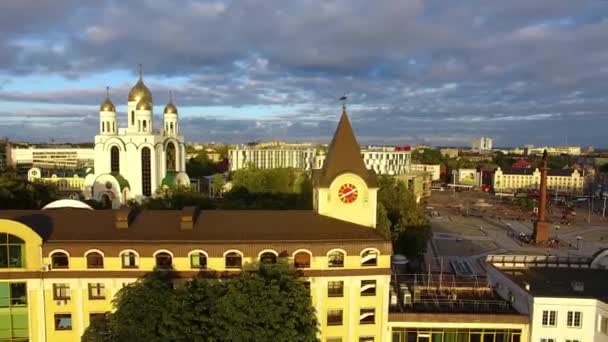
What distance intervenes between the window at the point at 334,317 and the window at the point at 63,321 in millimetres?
15843

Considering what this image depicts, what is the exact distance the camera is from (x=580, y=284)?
94.9ft

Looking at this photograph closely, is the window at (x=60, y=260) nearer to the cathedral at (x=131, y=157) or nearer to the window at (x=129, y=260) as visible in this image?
the window at (x=129, y=260)

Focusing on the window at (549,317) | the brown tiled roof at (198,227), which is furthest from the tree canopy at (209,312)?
the window at (549,317)

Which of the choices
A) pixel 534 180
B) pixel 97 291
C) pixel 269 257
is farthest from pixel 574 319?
pixel 534 180

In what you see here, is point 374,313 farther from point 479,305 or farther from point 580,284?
point 580,284

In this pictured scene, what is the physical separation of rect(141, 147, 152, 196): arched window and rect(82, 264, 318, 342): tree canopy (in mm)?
51591

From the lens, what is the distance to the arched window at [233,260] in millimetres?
27141

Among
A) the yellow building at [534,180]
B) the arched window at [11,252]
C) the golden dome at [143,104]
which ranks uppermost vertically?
the golden dome at [143,104]

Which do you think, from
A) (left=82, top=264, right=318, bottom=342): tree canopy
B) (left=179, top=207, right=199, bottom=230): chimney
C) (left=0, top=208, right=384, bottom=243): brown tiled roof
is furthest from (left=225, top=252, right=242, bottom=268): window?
(left=179, top=207, right=199, bottom=230): chimney

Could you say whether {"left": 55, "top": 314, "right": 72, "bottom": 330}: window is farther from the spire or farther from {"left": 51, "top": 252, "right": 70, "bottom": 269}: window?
the spire

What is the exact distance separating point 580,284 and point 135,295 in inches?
1080

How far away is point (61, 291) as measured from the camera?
87.9ft

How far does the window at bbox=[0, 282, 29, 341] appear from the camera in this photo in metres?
26.2

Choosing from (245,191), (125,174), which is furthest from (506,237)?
(125,174)
